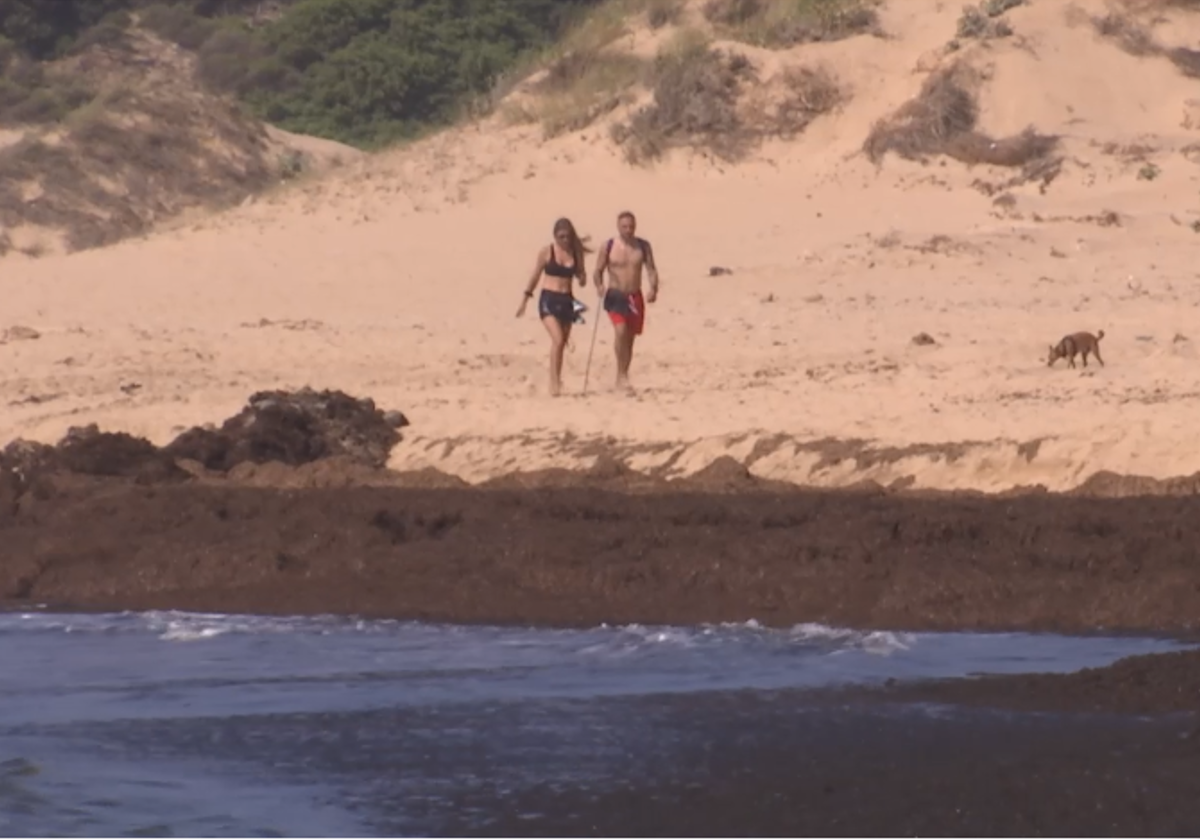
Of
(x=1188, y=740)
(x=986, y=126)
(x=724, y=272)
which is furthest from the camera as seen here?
(x=986, y=126)

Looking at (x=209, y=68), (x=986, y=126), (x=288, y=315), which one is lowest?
(x=288, y=315)

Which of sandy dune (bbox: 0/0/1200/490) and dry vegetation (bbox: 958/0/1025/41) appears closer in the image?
sandy dune (bbox: 0/0/1200/490)

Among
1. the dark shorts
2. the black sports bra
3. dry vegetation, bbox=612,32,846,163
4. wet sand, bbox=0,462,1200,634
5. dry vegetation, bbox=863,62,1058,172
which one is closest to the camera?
wet sand, bbox=0,462,1200,634

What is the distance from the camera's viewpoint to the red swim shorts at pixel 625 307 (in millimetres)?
13672

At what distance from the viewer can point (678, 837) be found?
6285 mm

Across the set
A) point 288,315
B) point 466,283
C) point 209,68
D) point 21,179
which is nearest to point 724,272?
A: point 466,283

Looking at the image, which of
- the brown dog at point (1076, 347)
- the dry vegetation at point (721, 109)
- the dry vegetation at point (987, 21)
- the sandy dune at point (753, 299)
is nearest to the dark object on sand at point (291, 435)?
the sandy dune at point (753, 299)

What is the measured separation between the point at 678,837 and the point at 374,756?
1491 mm

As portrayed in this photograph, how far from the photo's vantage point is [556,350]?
13633 millimetres

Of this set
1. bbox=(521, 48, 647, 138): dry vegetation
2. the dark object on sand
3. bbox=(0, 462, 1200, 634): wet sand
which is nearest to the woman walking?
the dark object on sand

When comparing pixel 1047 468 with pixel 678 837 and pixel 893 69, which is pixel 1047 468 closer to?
pixel 678 837

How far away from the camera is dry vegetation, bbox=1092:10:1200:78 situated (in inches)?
783

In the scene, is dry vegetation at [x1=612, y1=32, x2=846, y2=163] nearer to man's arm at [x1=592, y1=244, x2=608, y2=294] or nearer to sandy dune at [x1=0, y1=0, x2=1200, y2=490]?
sandy dune at [x1=0, y1=0, x2=1200, y2=490]

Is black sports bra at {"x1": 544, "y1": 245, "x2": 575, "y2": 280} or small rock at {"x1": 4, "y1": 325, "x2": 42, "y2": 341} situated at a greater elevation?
black sports bra at {"x1": 544, "y1": 245, "x2": 575, "y2": 280}
